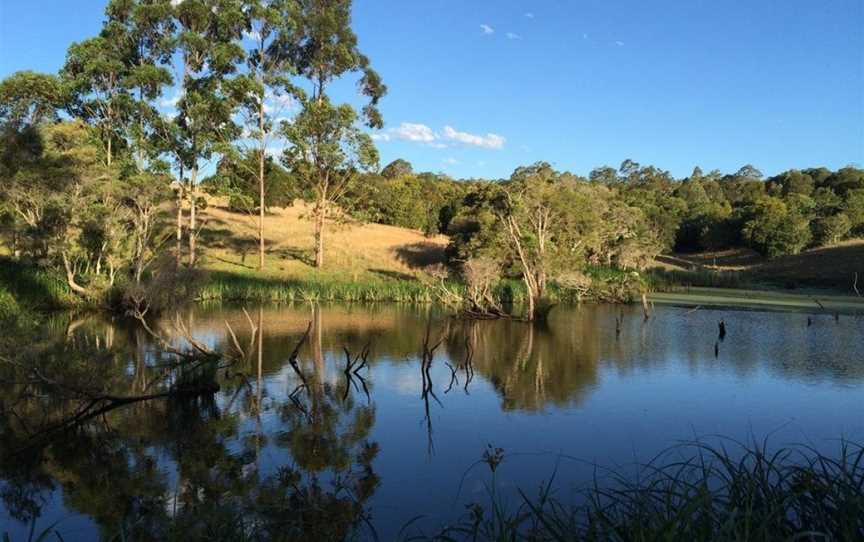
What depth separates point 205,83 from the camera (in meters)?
38.5

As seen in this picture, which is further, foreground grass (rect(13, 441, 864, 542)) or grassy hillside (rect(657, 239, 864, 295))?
grassy hillside (rect(657, 239, 864, 295))


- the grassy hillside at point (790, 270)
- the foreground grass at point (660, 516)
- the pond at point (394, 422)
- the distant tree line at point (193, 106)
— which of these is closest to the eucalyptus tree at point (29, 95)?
the distant tree line at point (193, 106)

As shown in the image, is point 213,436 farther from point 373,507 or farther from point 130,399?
point 373,507

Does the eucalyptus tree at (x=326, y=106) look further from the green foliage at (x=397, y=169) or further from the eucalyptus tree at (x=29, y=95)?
the green foliage at (x=397, y=169)

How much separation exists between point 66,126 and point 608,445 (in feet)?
82.4

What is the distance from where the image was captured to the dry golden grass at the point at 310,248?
4253 centimetres

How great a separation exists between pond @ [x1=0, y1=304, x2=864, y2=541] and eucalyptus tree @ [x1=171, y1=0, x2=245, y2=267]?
20.6m

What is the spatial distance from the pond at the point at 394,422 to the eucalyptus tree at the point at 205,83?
67.5 ft

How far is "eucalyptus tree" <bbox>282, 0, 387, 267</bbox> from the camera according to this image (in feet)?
133

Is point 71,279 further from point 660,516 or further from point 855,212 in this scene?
point 855,212

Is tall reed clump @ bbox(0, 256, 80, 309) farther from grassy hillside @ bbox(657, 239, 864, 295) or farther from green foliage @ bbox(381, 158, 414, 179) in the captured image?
green foliage @ bbox(381, 158, 414, 179)

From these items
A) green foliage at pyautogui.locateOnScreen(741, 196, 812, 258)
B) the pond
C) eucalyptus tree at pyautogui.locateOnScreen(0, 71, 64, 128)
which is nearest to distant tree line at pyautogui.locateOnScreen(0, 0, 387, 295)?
eucalyptus tree at pyautogui.locateOnScreen(0, 71, 64, 128)

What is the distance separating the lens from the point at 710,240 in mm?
67000

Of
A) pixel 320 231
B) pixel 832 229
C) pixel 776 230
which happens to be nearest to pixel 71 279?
pixel 320 231
